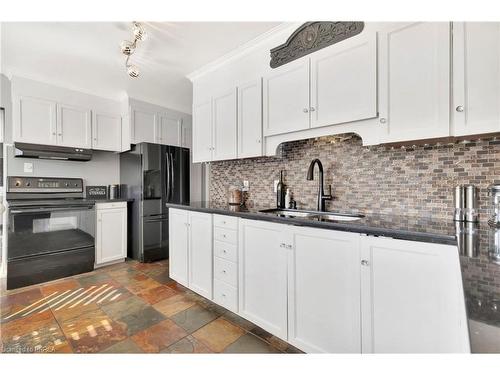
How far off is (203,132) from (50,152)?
1.99m

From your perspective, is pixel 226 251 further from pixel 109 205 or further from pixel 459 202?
pixel 109 205

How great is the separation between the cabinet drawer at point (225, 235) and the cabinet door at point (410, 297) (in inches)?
38.6

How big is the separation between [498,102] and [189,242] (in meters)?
2.40

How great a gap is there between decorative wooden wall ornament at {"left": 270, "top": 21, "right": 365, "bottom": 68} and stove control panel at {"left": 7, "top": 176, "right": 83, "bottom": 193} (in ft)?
10.3

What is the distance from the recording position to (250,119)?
2.29 m

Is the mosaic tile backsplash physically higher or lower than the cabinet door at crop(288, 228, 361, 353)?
higher

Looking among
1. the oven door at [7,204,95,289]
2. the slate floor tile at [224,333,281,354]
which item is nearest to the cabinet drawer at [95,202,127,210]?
the oven door at [7,204,95,289]

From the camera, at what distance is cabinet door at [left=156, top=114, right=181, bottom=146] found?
394cm

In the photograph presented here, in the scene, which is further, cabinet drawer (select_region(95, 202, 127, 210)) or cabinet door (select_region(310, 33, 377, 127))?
cabinet drawer (select_region(95, 202, 127, 210))

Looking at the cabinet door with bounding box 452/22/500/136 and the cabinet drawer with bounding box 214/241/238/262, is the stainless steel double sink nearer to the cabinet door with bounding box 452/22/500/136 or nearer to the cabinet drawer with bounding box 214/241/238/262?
the cabinet drawer with bounding box 214/241/238/262

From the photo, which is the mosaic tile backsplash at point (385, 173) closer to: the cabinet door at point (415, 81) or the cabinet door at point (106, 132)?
the cabinet door at point (415, 81)

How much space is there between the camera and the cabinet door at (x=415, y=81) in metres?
1.33

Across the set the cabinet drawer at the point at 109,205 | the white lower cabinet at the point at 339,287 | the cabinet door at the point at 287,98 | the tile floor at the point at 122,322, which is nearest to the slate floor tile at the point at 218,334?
the tile floor at the point at 122,322
